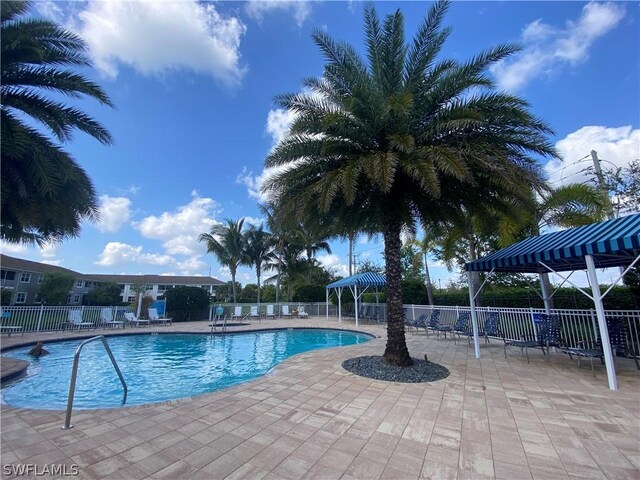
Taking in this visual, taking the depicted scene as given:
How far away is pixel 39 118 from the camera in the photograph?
6191 millimetres

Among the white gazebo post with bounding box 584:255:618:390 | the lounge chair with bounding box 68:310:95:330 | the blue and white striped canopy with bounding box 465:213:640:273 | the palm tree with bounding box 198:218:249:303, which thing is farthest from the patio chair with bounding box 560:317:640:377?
the palm tree with bounding box 198:218:249:303

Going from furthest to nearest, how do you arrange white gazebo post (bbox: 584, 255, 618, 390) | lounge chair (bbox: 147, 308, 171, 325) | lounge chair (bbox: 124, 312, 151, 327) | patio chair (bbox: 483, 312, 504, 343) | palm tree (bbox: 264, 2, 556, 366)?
lounge chair (bbox: 147, 308, 171, 325), lounge chair (bbox: 124, 312, 151, 327), patio chair (bbox: 483, 312, 504, 343), palm tree (bbox: 264, 2, 556, 366), white gazebo post (bbox: 584, 255, 618, 390)

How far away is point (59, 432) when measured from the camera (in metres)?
3.85

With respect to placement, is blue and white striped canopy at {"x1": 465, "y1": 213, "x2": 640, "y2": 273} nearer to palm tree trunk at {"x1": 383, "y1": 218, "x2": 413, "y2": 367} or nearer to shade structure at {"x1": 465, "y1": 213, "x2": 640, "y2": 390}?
shade structure at {"x1": 465, "y1": 213, "x2": 640, "y2": 390}

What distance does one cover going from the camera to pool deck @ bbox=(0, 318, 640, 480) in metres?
3.03

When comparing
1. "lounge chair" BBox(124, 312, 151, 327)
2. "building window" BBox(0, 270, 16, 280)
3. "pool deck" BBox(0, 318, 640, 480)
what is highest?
"building window" BBox(0, 270, 16, 280)

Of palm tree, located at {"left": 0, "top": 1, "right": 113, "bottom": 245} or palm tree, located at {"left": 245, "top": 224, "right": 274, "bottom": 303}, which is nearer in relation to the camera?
palm tree, located at {"left": 0, "top": 1, "right": 113, "bottom": 245}

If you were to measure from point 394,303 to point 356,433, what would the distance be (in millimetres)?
3922

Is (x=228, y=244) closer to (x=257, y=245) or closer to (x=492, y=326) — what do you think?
(x=257, y=245)

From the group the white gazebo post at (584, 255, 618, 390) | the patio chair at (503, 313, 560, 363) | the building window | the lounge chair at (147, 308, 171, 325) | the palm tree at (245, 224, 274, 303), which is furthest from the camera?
the building window

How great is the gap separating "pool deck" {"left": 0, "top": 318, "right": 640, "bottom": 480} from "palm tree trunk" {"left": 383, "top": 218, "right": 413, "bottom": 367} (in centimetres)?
117

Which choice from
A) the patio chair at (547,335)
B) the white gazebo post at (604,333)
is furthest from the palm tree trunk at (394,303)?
the white gazebo post at (604,333)

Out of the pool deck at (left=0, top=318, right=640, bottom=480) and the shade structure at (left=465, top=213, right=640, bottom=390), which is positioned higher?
the shade structure at (left=465, top=213, right=640, bottom=390)

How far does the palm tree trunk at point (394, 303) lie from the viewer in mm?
7242
